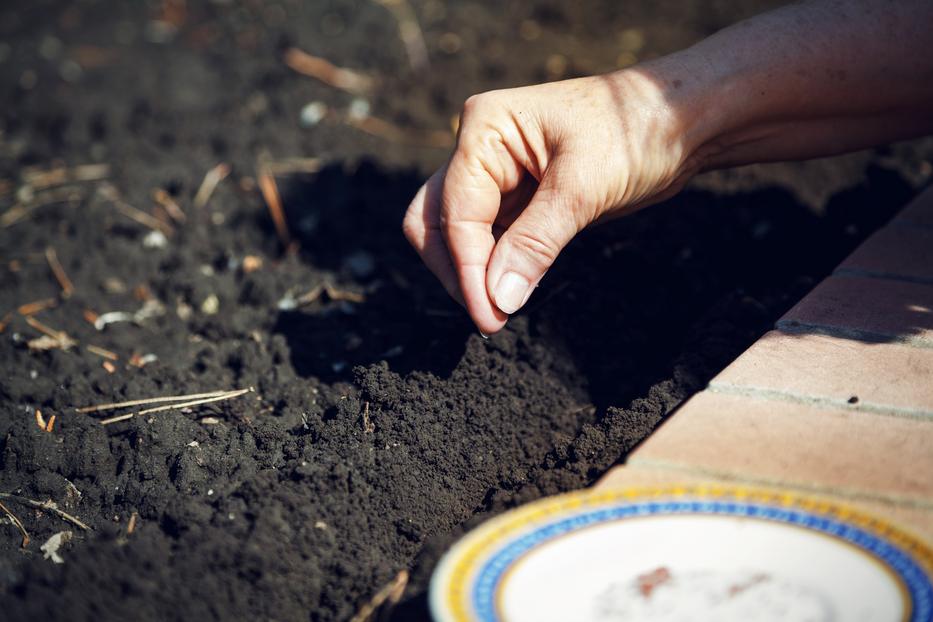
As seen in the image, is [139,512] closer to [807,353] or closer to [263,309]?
[263,309]

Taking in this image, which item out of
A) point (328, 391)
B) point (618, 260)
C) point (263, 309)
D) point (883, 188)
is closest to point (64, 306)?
point (263, 309)

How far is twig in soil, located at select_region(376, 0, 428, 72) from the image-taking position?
428 centimetres

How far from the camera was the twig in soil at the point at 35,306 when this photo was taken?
2.93 meters

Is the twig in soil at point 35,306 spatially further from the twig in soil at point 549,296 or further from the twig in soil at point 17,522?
the twig in soil at point 549,296

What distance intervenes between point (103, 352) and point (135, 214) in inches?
35.5

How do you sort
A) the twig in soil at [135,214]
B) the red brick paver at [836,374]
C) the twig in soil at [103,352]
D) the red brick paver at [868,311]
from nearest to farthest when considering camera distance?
the red brick paver at [836,374]
the red brick paver at [868,311]
the twig in soil at [103,352]
the twig in soil at [135,214]

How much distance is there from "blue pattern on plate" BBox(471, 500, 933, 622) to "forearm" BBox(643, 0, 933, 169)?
1.07 meters

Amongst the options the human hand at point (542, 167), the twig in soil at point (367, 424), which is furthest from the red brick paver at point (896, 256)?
the twig in soil at point (367, 424)

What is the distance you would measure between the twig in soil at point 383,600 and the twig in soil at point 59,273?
72.9 inches

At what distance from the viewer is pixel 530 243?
2055mm

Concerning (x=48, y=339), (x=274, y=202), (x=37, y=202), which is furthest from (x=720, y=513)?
(x=37, y=202)

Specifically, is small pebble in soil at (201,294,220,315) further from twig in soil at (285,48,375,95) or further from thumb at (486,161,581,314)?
twig in soil at (285,48,375,95)

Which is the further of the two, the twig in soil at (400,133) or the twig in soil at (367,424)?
the twig in soil at (400,133)

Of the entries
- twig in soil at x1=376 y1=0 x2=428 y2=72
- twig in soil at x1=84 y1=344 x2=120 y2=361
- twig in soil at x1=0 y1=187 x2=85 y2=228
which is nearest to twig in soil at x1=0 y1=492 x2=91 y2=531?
twig in soil at x1=84 y1=344 x2=120 y2=361
